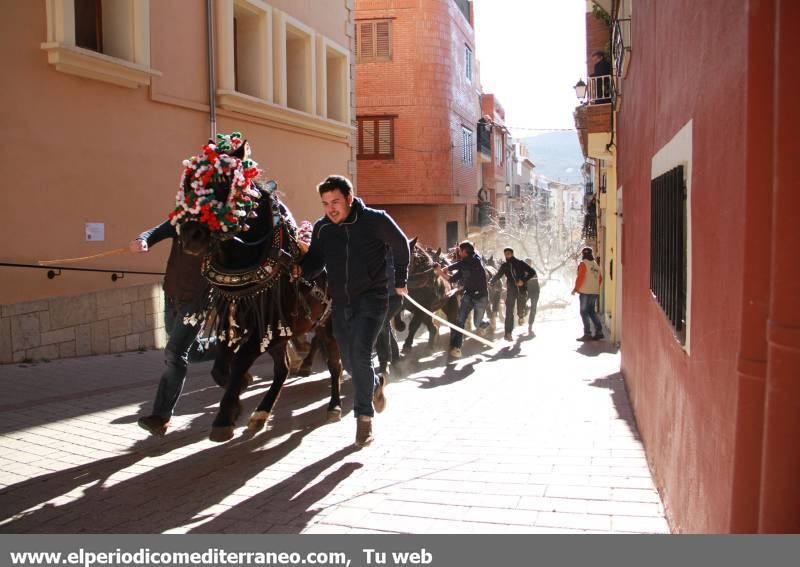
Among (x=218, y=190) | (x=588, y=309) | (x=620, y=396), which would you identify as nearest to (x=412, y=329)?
(x=588, y=309)

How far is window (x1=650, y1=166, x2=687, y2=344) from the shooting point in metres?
4.08

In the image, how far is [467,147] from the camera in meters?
36.6

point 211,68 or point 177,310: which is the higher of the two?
point 211,68

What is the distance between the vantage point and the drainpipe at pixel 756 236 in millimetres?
2420

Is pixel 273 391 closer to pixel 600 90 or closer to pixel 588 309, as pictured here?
pixel 588 309

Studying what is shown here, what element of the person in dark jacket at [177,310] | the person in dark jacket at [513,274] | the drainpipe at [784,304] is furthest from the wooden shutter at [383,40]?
the drainpipe at [784,304]

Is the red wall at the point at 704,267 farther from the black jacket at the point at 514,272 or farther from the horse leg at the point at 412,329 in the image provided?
the black jacket at the point at 514,272

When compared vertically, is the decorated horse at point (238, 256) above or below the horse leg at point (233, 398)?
above

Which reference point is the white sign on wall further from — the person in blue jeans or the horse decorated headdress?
the horse decorated headdress

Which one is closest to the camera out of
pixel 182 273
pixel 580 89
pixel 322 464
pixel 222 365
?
pixel 322 464

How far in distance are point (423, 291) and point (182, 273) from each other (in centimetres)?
741

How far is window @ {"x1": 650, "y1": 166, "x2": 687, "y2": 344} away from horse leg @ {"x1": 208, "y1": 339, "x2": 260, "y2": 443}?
2.94 meters

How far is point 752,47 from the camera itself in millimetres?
2434

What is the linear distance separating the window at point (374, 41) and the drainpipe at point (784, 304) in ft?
97.2
